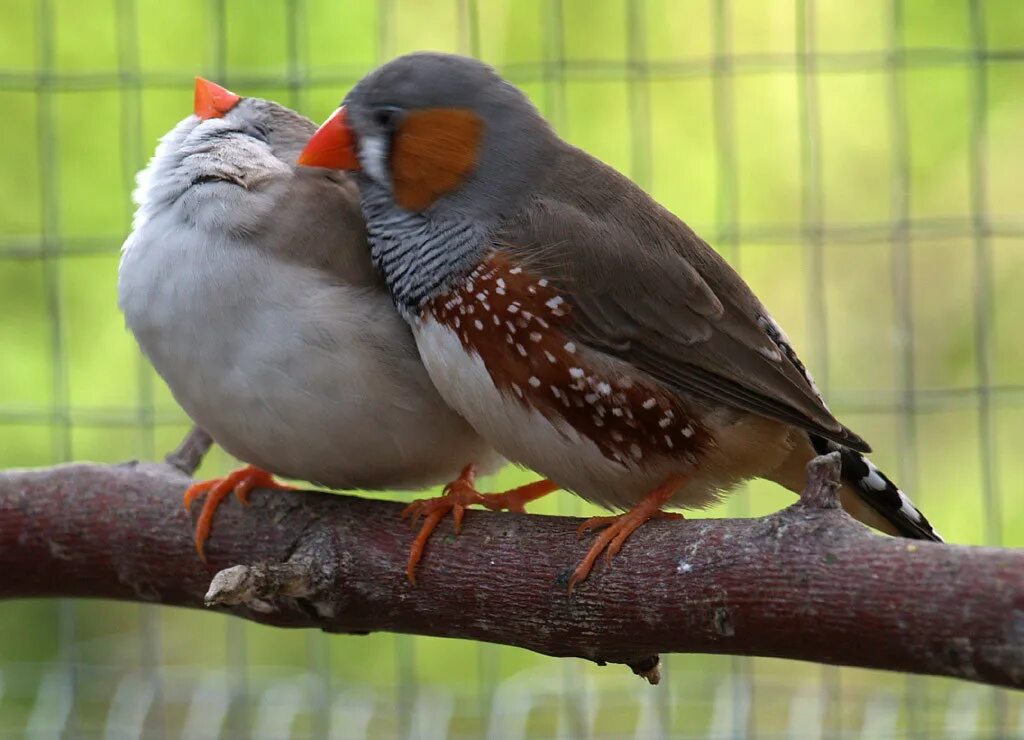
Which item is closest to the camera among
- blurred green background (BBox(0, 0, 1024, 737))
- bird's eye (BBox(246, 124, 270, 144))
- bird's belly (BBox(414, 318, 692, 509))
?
bird's belly (BBox(414, 318, 692, 509))

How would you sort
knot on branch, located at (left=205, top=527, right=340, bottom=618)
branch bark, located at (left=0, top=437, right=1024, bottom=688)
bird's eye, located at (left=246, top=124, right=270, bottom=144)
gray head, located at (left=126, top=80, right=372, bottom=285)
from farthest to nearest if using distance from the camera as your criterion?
1. bird's eye, located at (left=246, top=124, right=270, bottom=144)
2. gray head, located at (left=126, top=80, right=372, bottom=285)
3. knot on branch, located at (left=205, top=527, right=340, bottom=618)
4. branch bark, located at (left=0, top=437, right=1024, bottom=688)

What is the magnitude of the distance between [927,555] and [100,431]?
247 cm

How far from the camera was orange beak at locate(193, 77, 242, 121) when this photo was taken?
A: 1896mm

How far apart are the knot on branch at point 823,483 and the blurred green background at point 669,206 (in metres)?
1.65

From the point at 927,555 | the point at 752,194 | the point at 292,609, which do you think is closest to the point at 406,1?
the point at 752,194

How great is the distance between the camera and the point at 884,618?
1.38m

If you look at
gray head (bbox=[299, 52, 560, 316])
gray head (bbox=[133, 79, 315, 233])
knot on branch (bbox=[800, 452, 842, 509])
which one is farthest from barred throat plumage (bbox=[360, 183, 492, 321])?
knot on branch (bbox=[800, 452, 842, 509])

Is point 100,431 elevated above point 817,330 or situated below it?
below

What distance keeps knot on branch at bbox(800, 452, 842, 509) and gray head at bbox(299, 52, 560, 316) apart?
1.57 feet

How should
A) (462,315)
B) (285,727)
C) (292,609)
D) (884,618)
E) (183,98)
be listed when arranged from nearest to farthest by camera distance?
(884,618)
(462,315)
(292,609)
(285,727)
(183,98)

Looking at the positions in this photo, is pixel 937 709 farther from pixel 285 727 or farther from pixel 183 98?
pixel 183 98

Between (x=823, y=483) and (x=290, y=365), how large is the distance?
2.12ft

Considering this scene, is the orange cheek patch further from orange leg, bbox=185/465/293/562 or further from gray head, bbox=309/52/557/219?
orange leg, bbox=185/465/293/562

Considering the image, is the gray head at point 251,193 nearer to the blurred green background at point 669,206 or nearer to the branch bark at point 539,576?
the branch bark at point 539,576
